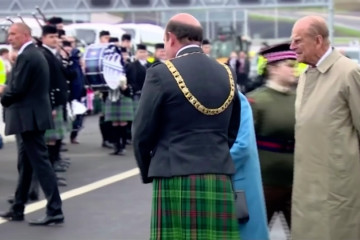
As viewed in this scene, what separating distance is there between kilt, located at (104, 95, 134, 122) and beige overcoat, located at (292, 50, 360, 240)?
35.0ft

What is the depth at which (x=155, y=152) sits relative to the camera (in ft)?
18.0

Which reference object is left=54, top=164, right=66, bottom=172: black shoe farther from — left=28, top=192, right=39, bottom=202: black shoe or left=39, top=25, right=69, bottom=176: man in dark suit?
left=28, top=192, right=39, bottom=202: black shoe

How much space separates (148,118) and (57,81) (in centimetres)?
716

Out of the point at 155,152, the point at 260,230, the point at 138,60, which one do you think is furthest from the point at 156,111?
the point at 138,60

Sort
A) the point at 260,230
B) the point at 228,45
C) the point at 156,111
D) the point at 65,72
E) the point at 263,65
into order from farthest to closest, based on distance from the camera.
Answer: the point at 228,45, the point at 65,72, the point at 263,65, the point at 260,230, the point at 156,111

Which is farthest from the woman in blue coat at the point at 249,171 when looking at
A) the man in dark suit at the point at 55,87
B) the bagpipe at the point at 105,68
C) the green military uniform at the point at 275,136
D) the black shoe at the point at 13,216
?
the bagpipe at the point at 105,68

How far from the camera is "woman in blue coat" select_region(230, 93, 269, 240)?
6.16m

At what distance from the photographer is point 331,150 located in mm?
5438

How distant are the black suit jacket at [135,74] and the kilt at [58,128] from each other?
10.9 ft

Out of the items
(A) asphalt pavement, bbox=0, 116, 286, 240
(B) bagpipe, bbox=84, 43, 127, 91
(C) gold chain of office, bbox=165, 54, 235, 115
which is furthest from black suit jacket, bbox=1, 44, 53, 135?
(B) bagpipe, bbox=84, 43, 127, 91

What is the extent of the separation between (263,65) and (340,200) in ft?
5.32

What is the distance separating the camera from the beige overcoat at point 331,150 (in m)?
5.42

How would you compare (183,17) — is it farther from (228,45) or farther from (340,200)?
(228,45)

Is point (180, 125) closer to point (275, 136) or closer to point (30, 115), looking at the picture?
point (275, 136)
